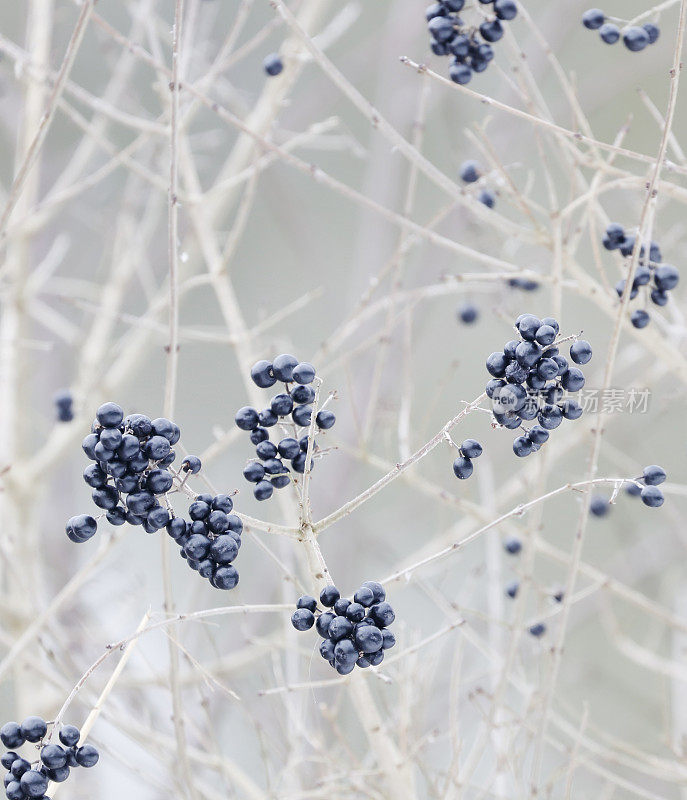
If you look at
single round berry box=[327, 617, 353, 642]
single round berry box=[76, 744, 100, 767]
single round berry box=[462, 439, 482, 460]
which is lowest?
single round berry box=[76, 744, 100, 767]

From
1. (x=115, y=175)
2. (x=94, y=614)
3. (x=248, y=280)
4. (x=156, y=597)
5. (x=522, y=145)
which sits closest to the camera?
(x=94, y=614)

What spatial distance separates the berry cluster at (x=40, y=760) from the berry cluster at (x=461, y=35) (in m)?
1.60

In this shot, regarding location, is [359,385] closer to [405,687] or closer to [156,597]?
[156,597]

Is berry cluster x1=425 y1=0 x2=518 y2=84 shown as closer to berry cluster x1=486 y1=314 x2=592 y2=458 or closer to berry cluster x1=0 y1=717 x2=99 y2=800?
berry cluster x1=486 y1=314 x2=592 y2=458

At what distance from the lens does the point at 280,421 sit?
1.65m

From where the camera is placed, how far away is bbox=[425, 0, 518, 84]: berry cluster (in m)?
2.10

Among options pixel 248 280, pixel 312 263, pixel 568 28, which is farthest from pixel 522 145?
pixel 248 280

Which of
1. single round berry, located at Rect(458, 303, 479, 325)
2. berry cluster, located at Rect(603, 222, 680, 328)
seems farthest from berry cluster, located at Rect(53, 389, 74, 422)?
berry cluster, located at Rect(603, 222, 680, 328)

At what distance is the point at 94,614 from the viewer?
383 cm

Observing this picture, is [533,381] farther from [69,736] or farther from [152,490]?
[69,736]

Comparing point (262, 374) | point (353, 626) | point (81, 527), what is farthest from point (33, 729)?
point (262, 374)

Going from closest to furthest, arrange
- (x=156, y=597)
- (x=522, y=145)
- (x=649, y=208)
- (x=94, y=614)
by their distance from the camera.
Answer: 1. (x=649, y=208)
2. (x=94, y=614)
3. (x=522, y=145)
4. (x=156, y=597)

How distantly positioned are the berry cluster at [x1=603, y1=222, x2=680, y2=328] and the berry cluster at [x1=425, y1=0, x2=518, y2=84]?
490 millimetres

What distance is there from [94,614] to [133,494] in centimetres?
260
